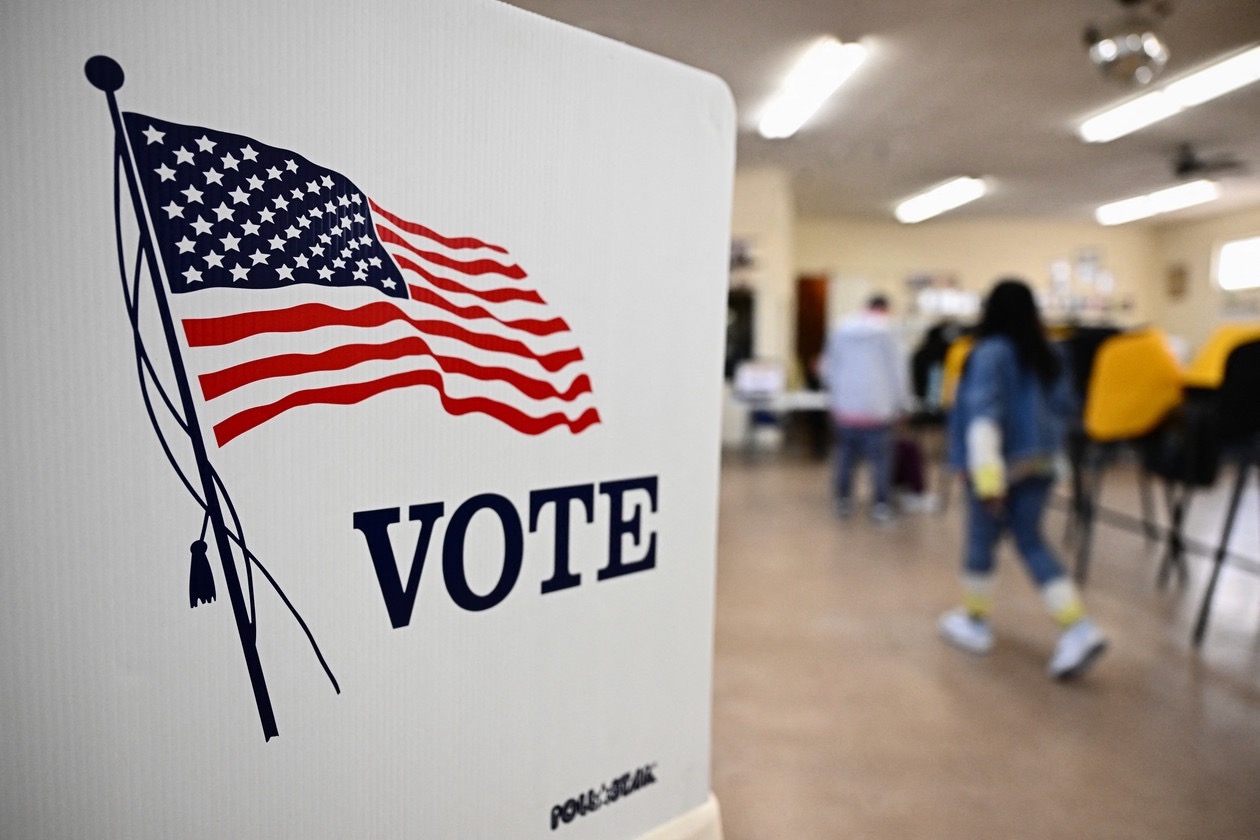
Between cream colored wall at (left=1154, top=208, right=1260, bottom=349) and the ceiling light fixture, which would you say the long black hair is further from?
cream colored wall at (left=1154, top=208, right=1260, bottom=349)

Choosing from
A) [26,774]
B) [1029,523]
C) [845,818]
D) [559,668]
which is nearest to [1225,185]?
[1029,523]

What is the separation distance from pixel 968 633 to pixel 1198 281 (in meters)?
11.2

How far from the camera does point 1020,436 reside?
2645 mm

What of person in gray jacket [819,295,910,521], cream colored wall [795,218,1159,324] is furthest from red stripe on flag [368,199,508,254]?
cream colored wall [795,218,1159,324]

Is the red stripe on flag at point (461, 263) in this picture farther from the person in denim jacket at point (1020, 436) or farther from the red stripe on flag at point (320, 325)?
the person in denim jacket at point (1020, 436)

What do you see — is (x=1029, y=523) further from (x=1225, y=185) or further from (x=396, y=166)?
(x=1225, y=185)

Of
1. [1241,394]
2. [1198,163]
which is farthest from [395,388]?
[1198,163]

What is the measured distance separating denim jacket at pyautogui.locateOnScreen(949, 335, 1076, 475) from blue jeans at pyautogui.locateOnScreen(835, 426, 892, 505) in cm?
241

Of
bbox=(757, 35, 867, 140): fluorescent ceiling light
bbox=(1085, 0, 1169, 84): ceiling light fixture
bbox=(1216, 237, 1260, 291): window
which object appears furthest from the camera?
bbox=(1216, 237, 1260, 291): window

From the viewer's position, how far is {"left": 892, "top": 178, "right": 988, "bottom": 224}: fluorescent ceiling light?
8773 millimetres

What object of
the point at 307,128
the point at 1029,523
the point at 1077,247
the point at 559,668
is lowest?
the point at 1029,523

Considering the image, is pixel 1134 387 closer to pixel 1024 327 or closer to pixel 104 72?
pixel 1024 327

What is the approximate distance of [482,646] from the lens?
3.21ft

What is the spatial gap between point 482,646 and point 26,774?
1.52ft
